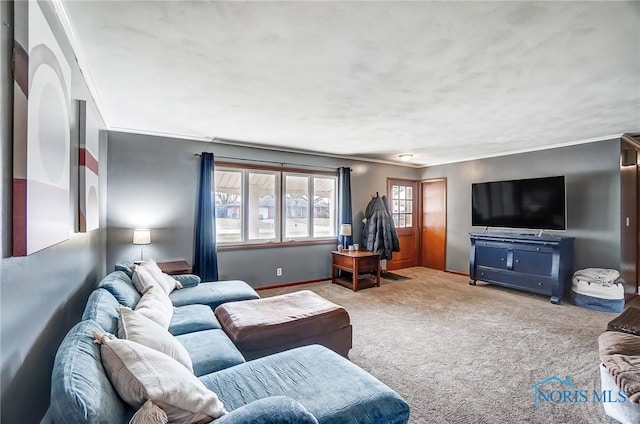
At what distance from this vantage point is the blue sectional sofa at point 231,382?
94cm

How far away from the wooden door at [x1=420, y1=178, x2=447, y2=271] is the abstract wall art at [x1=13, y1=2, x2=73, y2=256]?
6.21m

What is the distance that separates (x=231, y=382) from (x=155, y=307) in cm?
91

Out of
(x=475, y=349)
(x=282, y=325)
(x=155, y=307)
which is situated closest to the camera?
(x=155, y=307)

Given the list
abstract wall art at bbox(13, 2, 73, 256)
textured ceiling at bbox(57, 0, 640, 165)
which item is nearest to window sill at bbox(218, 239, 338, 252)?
textured ceiling at bbox(57, 0, 640, 165)

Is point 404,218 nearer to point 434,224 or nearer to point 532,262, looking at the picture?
point 434,224

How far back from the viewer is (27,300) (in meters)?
1.22

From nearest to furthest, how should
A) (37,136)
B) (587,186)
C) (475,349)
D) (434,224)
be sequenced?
(37,136), (475,349), (587,186), (434,224)

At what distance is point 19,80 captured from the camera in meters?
1.07

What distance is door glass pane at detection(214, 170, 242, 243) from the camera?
463cm

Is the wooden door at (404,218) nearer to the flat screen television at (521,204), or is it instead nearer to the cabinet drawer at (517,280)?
the flat screen television at (521,204)

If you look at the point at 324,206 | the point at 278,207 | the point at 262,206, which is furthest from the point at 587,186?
the point at 262,206

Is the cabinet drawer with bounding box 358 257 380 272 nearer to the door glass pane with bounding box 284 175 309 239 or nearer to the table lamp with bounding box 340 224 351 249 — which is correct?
the table lamp with bounding box 340 224 351 249

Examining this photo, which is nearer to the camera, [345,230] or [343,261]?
[343,261]

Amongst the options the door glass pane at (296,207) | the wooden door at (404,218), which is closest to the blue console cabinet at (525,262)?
the wooden door at (404,218)
